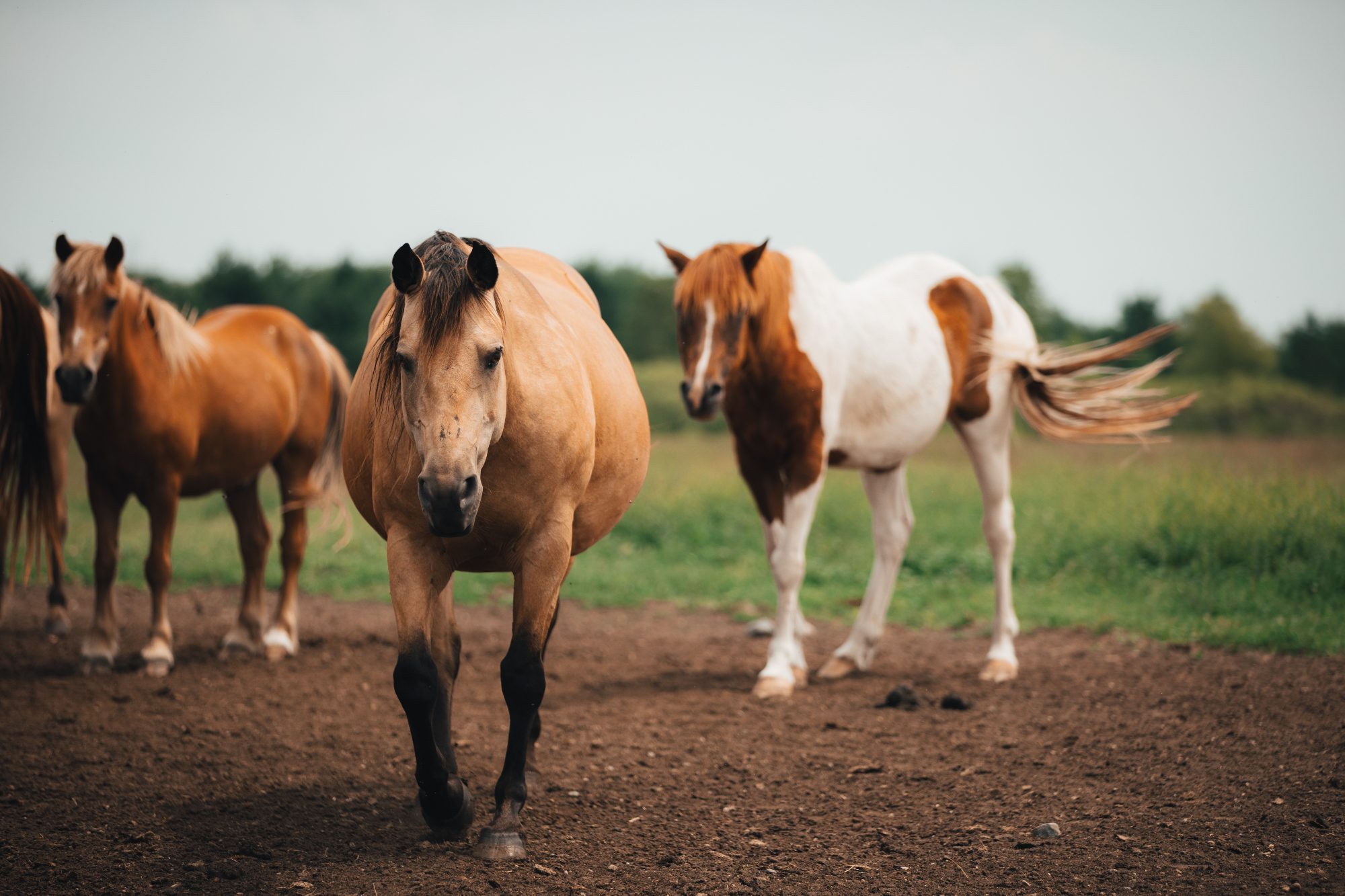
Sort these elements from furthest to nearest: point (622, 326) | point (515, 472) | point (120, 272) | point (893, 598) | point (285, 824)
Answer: point (622, 326) < point (893, 598) < point (120, 272) < point (285, 824) < point (515, 472)

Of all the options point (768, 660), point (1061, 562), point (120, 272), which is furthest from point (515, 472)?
point (1061, 562)

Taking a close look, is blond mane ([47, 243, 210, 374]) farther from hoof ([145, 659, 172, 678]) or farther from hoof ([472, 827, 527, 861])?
hoof ([472, 827, 527, 861])

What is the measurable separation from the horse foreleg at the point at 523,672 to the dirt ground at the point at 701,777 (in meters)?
0.12

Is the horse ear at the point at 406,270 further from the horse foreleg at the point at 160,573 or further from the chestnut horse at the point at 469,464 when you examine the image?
the horse foreleg at the point at 160,573

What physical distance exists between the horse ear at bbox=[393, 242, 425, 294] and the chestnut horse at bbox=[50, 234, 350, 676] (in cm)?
328

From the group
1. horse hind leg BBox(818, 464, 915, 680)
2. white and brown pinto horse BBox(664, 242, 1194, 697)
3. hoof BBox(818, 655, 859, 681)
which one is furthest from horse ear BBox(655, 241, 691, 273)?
hoof BBox(818, 655, 859, 681)

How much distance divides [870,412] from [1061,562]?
3938mm

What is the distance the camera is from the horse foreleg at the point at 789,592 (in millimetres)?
5711

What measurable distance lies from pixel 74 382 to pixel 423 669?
3299 millimetres

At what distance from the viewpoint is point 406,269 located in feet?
9.64

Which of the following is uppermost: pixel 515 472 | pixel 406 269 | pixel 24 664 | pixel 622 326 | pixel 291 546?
pixel 622 326

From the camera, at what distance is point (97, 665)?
5867 millimetres

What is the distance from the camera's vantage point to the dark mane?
288 cm

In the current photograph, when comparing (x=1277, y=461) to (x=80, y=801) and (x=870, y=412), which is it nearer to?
(x=870, y=412)
